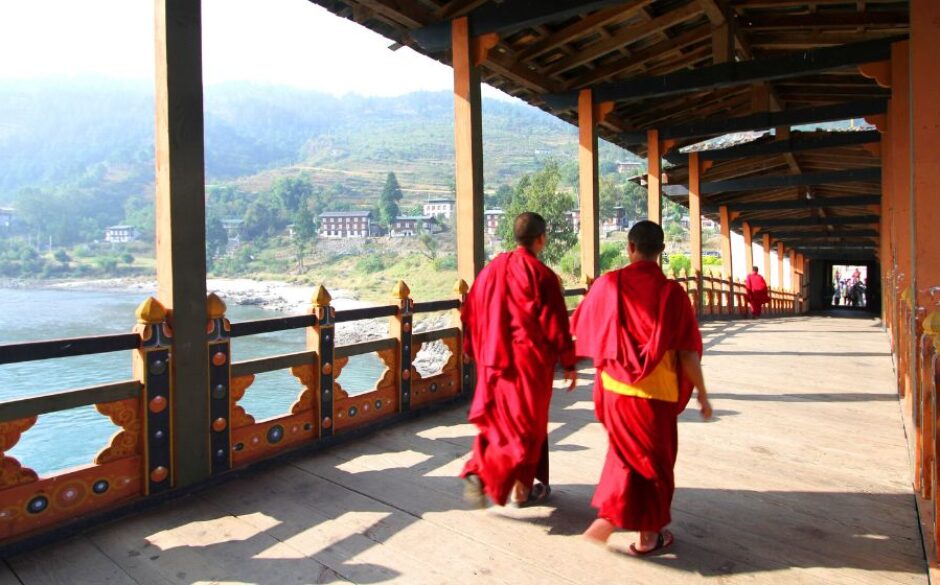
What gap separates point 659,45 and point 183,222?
623 centimetres

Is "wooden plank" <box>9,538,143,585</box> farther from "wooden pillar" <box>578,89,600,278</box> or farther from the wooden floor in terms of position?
"wooden pillar" <box>578,89,600,278</box>

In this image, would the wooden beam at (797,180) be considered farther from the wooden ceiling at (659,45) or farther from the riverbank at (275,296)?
the riverbank at (275,296)

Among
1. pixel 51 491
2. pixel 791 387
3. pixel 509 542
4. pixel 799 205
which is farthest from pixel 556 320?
pixel 799 205

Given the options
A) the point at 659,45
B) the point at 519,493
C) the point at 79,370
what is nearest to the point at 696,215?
the point at 659,45

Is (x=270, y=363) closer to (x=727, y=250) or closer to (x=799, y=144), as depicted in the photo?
(x=799, y=144)

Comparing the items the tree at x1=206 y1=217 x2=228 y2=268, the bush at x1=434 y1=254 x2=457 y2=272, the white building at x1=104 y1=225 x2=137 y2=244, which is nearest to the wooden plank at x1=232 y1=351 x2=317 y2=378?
the bush at x1=434 y1=254 x2=457 y2=272

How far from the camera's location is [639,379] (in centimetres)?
234

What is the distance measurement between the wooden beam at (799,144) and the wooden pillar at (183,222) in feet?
31.6

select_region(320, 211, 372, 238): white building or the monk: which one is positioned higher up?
select_region(320, 211, 372, 238): white building

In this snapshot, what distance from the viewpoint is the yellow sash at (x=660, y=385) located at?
2.36 m

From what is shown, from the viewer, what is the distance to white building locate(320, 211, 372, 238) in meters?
82.7

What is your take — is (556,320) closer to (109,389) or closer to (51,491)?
(109,389)

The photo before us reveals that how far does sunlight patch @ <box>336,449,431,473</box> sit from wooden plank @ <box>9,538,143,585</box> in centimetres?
129

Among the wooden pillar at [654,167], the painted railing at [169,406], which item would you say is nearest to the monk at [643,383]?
the painted railing at [169,406]
